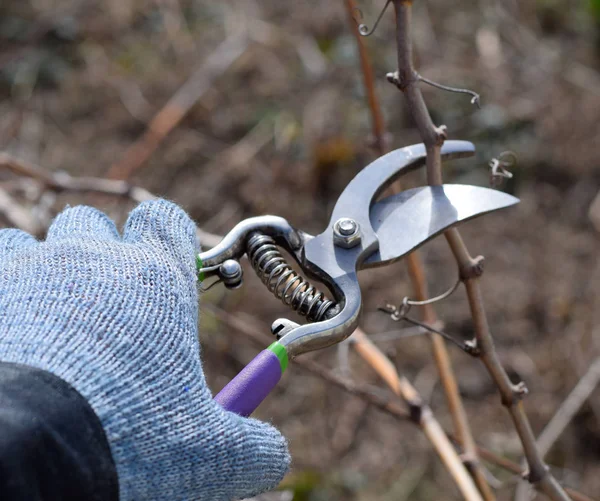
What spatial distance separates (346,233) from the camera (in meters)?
1.09

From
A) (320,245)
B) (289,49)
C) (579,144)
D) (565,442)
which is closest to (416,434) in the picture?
(565,442)

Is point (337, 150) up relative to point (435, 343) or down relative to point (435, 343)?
up

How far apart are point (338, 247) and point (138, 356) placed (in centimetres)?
36

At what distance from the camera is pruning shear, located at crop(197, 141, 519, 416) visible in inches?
38.8

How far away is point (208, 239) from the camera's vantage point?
1.66 meters

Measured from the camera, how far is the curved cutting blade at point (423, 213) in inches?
41.9

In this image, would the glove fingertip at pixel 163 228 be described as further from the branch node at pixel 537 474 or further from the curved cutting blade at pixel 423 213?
the branch node at pixel 537 474

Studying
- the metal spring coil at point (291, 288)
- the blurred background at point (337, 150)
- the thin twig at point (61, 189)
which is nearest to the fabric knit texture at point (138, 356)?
the metal spring coil at point (291, 288)

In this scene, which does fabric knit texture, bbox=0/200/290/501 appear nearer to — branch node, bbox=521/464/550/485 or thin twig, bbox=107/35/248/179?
branch node, bbox=521/464/550/485

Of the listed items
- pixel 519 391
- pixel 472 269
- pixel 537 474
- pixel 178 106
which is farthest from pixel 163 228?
pixel 178 106

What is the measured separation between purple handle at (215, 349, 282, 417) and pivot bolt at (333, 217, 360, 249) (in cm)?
22

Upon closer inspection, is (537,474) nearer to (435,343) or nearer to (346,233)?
(435,343)

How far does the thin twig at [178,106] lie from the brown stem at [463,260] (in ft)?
5.17

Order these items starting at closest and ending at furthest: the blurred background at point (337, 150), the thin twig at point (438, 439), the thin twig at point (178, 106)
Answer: the thin twig at point (438, 439) → the blurred background at point (337, 150) → the thin twig at point (178, 106)
